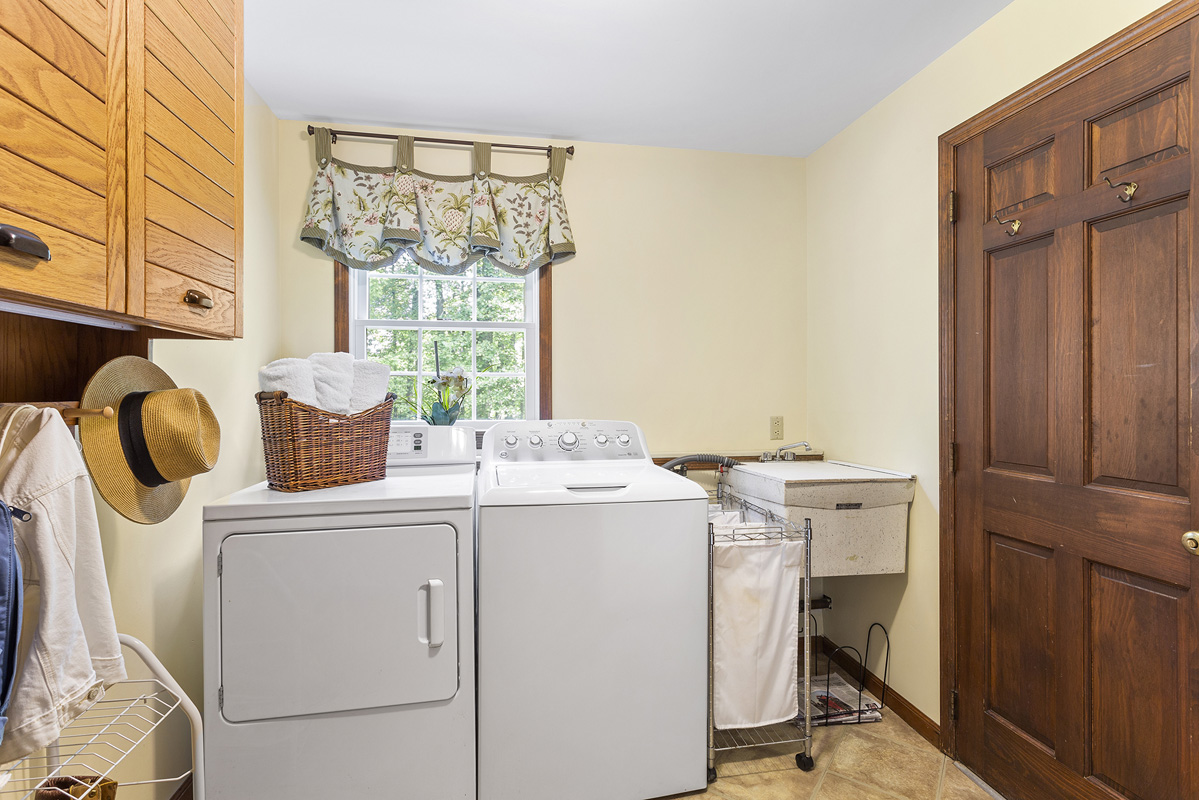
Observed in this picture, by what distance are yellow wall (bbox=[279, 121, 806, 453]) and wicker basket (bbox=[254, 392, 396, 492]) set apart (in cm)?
113

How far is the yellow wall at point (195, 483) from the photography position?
161 cm

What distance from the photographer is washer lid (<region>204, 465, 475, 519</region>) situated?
1624mm

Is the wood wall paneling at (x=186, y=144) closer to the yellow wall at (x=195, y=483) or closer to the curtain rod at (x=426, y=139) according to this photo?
the yellow wall at (x=195, y=483)

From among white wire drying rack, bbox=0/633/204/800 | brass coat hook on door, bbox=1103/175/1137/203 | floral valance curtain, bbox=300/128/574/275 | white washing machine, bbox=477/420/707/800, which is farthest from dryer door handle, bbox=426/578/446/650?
brass coat hook on door, bbox=1103/175/1137/203

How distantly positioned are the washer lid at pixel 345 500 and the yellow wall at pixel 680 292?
112 centimetres

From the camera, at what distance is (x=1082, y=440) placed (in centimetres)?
164

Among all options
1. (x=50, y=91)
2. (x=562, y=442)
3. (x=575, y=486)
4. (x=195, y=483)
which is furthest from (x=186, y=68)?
(x=562, y=442)

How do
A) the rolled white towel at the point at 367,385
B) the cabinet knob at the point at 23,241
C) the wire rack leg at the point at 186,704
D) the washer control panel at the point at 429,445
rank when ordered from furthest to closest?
1. the washer control panel at the point at 429,445
2. the rolled white towel at the point at 367,385
3. the wire rack leg at the point at 186,704
4. the cabinet knob at the point at 23,241

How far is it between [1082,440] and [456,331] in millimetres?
2364

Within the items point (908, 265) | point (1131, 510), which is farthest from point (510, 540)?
point (908, 265)

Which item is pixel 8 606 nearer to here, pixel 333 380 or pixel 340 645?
pixel 340 645

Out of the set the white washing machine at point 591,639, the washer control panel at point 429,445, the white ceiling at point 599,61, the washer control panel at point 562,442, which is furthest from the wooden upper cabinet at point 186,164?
the washer control panel at point 562,442

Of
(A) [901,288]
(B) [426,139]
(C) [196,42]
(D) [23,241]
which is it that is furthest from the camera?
(B) [426,139]

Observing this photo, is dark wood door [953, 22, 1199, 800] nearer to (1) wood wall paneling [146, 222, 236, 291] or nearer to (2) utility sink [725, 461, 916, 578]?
(2) utility sink [725, 461, 916, 578]
